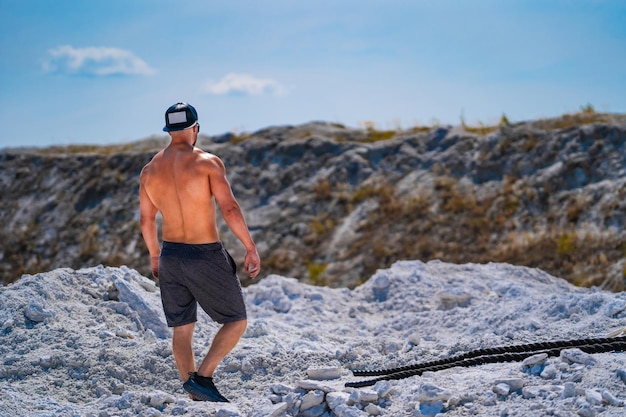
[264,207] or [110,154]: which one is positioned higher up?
[110,154]

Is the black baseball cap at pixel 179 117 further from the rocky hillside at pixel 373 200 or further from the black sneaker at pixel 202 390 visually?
the rocky hillside at pixel 373 200

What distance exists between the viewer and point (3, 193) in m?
26.3

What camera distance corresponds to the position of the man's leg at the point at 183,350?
19.8 feet

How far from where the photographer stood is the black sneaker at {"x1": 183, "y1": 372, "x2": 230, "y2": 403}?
231 inches

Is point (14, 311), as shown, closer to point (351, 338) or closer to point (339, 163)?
point (351, 338)

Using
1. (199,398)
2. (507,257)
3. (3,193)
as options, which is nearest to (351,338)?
(199,398)

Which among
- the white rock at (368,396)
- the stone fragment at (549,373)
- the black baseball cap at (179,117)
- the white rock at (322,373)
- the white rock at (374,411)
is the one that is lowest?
the white rock at (322,373)

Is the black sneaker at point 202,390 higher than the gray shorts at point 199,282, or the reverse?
the gray shorts at point 199,282

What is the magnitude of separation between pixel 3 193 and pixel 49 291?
20.0 metres

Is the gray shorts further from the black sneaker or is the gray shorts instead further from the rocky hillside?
the rocky hillside

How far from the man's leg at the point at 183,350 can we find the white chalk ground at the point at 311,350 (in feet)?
1.17

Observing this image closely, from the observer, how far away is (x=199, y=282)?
19.2 feet

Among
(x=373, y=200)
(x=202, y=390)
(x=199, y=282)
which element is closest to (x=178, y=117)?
(x=199, y=282)

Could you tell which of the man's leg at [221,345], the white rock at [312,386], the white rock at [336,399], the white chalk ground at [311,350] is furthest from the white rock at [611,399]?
the man's leg at [221,345]
